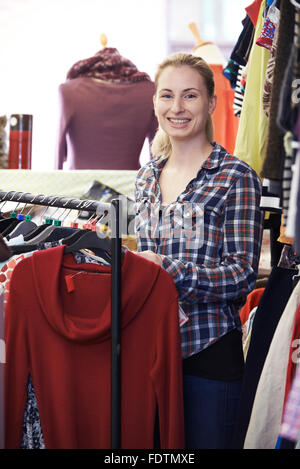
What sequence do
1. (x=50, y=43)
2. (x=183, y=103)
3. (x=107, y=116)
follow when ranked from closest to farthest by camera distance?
(x=183, y=103), (x=107, y=116), (x=50, y=43)

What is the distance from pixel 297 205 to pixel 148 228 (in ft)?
2.84

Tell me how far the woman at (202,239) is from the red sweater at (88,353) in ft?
0.39

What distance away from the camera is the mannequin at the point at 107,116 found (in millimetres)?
3250

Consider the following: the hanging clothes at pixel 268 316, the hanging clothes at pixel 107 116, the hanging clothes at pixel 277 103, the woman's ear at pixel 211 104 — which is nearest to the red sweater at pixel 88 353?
the hanging clothes at pixel 268 316

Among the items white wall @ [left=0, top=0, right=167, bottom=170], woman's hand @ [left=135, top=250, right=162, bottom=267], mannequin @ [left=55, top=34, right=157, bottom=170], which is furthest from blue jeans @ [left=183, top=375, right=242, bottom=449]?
white wall @ [left=0, top=0, right=167, bottom=170]

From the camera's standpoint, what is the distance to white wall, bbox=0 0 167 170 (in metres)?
4.89

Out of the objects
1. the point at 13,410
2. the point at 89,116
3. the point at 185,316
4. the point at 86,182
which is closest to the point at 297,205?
the point at 185,316

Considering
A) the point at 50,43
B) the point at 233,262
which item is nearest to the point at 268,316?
the point at 233,262

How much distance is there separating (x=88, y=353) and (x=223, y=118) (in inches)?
90.8

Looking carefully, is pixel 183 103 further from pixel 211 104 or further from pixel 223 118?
pixel 223 118

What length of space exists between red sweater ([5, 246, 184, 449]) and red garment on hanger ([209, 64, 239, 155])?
7.09 ft

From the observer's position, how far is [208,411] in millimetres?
1711

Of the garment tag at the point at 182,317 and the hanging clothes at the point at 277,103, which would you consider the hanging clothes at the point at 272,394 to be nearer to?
the garment tag at the point at 182,317

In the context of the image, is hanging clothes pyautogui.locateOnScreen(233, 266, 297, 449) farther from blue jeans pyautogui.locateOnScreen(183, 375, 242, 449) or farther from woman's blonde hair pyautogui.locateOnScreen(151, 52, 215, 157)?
woman's blonde hair pyautogui.locateOnScreen(151, 52, 215, 157)
